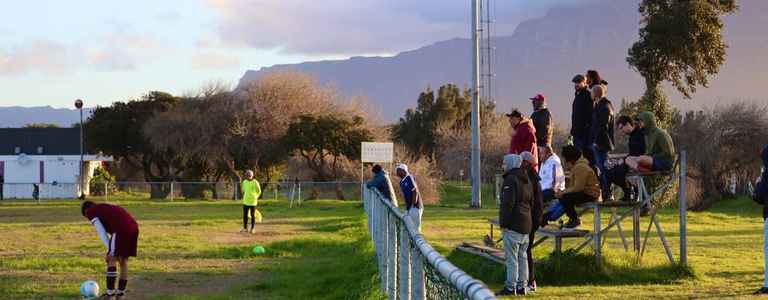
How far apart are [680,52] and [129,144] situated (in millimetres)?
37881

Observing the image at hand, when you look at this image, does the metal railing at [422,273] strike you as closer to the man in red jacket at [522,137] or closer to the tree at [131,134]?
the man in red jacket at [522,137]

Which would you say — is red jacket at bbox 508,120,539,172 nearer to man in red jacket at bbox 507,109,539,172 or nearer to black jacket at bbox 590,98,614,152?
man in red jacket at bbox 507,109,539,172

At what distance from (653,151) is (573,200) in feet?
5.65

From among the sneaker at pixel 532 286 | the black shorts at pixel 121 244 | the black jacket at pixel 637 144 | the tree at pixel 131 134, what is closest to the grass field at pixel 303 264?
the sneaker at pixel 532 286

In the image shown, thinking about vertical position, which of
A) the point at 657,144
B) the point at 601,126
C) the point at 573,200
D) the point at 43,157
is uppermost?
the point at 601,126

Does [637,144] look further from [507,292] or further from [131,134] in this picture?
[131,134]

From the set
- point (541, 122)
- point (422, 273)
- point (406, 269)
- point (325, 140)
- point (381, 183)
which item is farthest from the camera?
point (325, 140)

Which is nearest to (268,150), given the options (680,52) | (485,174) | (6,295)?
(485,174)

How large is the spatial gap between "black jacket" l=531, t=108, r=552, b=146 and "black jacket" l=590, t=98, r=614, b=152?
77cm

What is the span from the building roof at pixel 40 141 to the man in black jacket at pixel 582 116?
2358 inches

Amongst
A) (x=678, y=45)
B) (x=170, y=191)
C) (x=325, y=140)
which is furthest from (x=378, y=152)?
(x=170, y=191)

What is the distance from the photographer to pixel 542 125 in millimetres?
15297

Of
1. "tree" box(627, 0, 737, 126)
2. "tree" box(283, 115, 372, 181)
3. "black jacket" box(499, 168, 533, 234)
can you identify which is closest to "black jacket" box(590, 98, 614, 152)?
"black jacket" box(499, 168, 533, 234)

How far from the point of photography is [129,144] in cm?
6525
